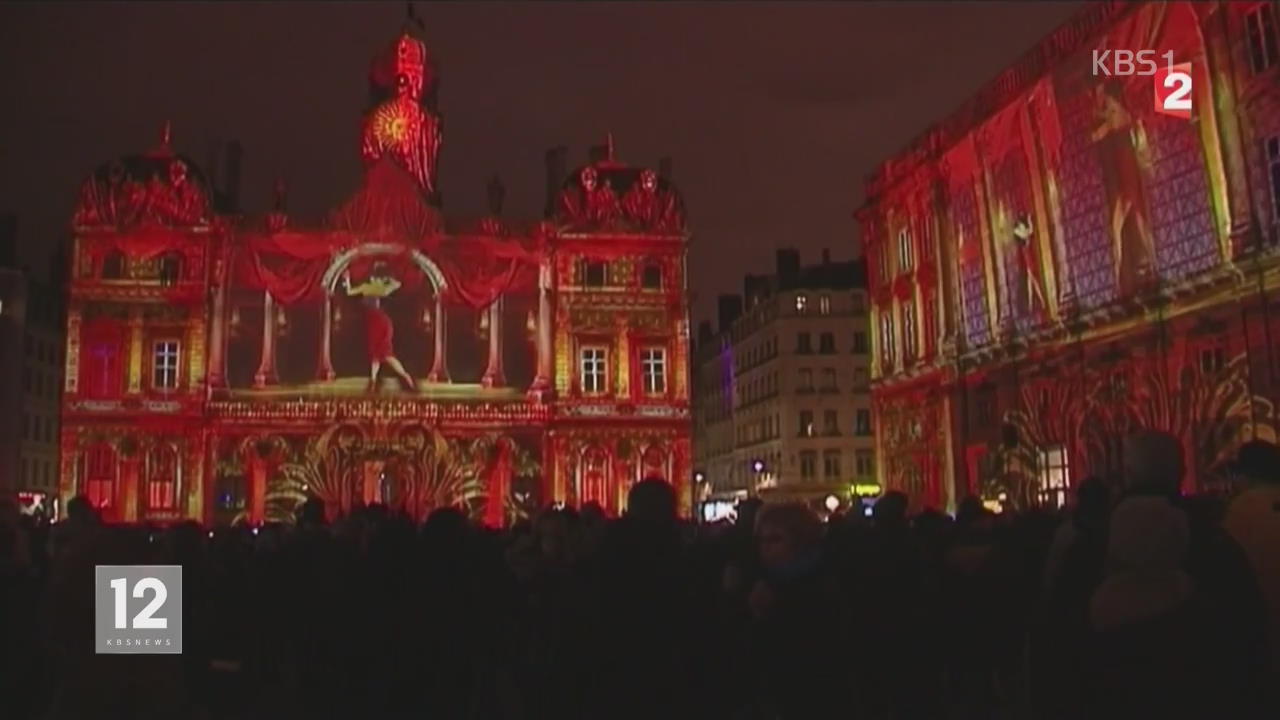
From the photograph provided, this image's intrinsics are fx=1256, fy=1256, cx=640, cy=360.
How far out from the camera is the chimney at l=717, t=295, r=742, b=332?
8656 centimetres

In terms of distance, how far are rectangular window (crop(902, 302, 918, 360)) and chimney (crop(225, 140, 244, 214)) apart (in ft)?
95.0

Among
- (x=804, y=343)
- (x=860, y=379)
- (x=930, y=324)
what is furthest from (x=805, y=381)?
(x=930, y=324)

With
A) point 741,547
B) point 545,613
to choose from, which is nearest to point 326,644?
point 545,613

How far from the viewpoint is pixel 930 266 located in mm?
42000

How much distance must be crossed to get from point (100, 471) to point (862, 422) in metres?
40.4

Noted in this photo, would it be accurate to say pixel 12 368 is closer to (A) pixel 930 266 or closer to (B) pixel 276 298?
(B) pixel 276 298

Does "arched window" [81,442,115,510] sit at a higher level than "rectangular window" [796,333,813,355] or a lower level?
lower

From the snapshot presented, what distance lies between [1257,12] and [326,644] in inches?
902

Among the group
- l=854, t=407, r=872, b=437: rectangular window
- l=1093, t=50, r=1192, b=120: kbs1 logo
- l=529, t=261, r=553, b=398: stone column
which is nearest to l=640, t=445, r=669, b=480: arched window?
l=529, t=261, r=553, b=398: stone column

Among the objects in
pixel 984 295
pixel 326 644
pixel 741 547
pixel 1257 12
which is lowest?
pixel 326 644

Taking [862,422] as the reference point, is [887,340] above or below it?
above

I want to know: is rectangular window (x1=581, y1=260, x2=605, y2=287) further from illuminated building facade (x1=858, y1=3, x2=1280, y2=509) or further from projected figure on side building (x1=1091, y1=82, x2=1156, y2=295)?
projected figure on side building (x1=1091, y1=82, x2=1156, y2=295)

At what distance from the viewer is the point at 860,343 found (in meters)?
70.8

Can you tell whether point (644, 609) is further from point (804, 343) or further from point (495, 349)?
point (804, 343)
